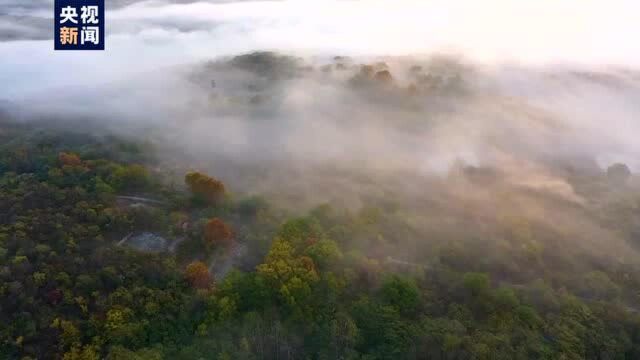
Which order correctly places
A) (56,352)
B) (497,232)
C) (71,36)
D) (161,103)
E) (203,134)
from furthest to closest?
(161,103) < (203,134) < (71,36) < (497,232) < (56,352)

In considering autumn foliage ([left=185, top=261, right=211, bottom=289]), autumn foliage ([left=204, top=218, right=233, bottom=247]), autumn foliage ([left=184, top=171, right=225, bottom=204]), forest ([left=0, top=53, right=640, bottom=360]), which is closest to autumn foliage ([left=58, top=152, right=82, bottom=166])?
forest ([left=0, top=53, right=640, bottom=360])

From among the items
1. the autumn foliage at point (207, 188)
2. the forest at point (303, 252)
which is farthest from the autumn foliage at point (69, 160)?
the autumn foliage at point (207, 188)

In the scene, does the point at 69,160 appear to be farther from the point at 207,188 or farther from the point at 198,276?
the point at 198,276

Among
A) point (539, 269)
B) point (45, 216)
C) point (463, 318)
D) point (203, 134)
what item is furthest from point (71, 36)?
point (539, 269)

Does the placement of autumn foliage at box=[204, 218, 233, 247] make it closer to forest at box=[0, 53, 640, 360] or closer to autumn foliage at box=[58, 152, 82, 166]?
forest at box=[0, 53, 640, 360]

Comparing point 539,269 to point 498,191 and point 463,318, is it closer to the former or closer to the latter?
point 463,318
